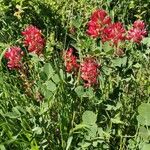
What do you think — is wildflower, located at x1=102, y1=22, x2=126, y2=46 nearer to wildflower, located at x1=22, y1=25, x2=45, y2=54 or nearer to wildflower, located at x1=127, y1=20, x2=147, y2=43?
wildflower, located at x1=127, y1=20, x2=147, y2=43

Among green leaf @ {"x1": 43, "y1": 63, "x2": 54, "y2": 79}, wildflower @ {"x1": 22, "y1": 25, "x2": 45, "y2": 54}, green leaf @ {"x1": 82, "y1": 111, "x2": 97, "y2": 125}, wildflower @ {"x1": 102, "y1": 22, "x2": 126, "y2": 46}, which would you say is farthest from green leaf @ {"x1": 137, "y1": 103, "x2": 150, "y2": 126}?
wildflower @ {"x1": 22, "y1": 25, "x2": 45, "y2": 54}

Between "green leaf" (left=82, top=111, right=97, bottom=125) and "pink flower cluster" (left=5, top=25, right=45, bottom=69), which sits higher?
"pink flower cluster" (left=5, top=25, right=45, bottom=69)

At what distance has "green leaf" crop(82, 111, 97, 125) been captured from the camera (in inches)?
82.2

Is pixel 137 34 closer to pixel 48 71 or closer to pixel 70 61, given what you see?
pixel 70 61

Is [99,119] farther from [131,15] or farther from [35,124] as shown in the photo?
[131,15]

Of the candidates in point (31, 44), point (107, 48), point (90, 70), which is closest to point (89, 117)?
point (90, 70)

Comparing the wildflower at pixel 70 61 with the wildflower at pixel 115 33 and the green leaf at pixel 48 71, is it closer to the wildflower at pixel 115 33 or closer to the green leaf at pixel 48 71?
the green leaf at pixel 48 71

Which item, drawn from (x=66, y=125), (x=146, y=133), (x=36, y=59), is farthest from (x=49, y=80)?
(x=146, y=133)

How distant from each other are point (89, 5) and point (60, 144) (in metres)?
1.63

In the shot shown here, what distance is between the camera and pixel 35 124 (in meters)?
2.20

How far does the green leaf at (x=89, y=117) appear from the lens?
2088mm

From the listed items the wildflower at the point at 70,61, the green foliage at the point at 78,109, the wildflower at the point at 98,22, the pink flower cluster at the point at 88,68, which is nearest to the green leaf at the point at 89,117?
the green foliage at the point at 78,109

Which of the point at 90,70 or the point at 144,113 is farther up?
the point at 90,70

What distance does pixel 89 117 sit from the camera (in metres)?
2.11
